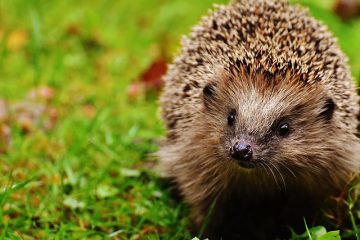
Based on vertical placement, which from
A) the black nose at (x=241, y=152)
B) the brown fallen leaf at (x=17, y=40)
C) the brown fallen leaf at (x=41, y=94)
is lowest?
the black nose at (x=241, y=152)

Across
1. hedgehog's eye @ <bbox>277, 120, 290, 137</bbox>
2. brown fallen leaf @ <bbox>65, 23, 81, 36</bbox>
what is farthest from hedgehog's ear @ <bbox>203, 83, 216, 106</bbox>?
brown fallen leaf @ <bbox>65, 23, 81, 36</bbox>

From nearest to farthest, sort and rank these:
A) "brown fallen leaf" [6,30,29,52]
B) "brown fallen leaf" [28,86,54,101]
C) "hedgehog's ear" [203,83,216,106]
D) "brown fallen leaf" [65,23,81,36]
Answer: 1. "hedgehog's ear" [203,83,216,106]
2. "brown fallen leaf" [28,86,54,101]
3. "brown fallen leaf" [6,30,29,52]
4. "brown fallen leaf" [65,23,81,36]

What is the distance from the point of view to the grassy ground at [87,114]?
311 centimetres

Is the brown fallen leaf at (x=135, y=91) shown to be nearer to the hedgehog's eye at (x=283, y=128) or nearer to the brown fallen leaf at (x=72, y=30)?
the brown fallen leaf at (x=72, y=30)

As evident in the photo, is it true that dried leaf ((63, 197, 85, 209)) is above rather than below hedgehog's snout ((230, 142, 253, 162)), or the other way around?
below

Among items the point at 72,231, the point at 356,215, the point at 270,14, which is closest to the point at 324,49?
the point at 270,14

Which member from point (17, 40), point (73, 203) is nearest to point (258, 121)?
point (73, 203)

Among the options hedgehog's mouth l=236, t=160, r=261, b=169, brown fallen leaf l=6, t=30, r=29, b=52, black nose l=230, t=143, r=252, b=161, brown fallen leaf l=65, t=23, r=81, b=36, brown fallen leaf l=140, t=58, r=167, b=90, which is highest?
brown fallen leaf l=65, t=23, r=81, b=36

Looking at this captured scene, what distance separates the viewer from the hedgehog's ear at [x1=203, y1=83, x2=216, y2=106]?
9.78ft

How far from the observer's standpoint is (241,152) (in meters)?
2.59

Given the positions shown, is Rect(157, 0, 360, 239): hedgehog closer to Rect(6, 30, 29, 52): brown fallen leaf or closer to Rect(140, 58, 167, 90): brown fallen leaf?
Rect(140, 58, 167, 90): brown fallen leaf

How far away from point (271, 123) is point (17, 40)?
283 cm

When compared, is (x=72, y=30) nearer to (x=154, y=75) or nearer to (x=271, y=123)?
(x=154, y=75)

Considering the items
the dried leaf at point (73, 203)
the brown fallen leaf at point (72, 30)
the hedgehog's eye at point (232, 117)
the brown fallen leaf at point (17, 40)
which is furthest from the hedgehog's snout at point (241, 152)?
the brown fallen leaf at point (72, 30)
